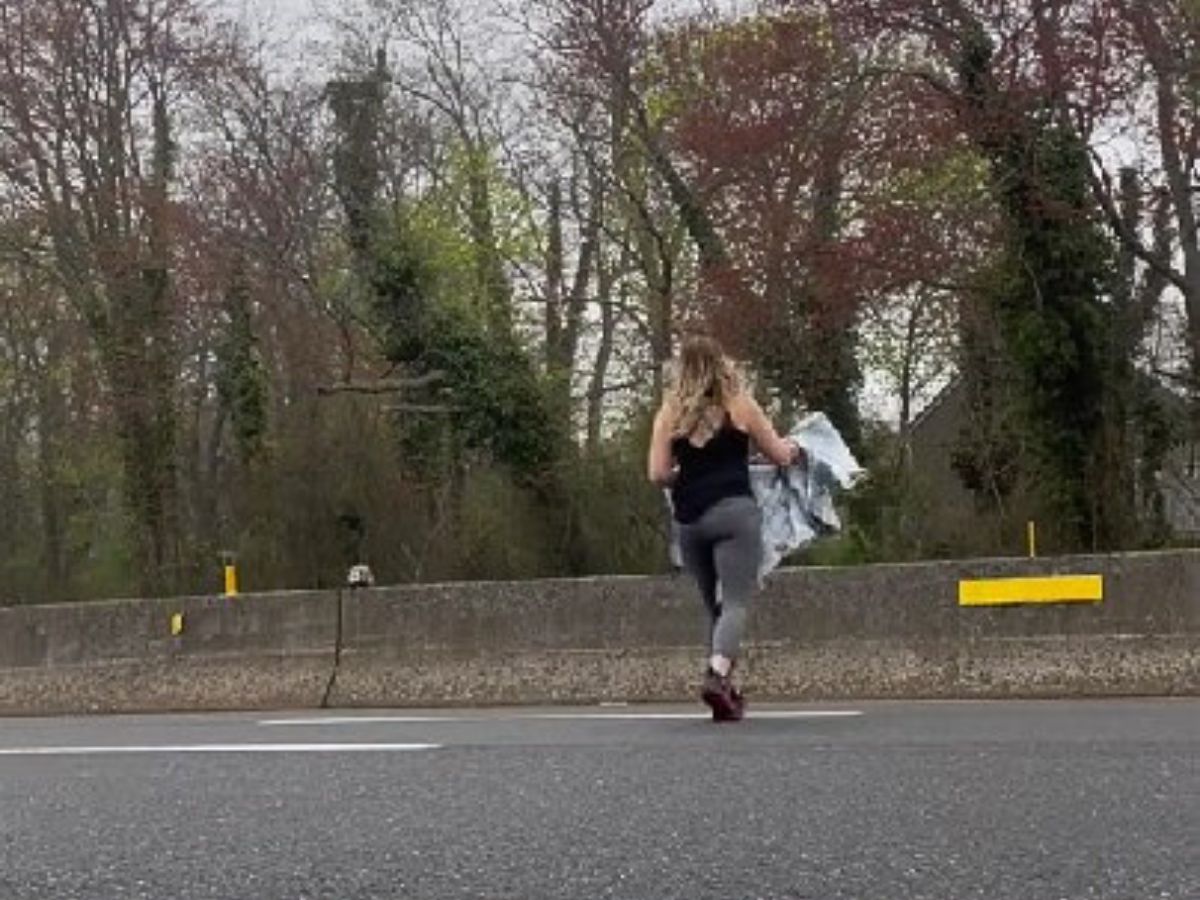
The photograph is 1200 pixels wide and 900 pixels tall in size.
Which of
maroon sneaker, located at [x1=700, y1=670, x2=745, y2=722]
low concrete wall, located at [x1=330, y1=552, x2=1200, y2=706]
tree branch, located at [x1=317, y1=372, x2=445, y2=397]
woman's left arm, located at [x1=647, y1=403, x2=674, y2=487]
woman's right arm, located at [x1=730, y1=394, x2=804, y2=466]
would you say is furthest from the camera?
tree branch, located at [x1=317, y1=372, x2=445, y2=397]

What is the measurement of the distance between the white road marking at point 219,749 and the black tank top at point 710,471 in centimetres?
210

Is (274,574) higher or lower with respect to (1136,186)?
lower

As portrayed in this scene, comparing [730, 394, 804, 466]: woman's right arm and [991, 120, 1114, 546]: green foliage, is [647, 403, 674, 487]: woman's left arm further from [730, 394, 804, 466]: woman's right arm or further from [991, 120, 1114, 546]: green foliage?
[991, 120, 1114, 546]: green foliage

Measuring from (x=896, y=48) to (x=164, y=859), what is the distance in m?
24.5

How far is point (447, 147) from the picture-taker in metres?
39.7

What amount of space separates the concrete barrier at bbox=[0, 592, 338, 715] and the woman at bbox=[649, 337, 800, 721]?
4.97m

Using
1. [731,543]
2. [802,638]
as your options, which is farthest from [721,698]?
[802,638]

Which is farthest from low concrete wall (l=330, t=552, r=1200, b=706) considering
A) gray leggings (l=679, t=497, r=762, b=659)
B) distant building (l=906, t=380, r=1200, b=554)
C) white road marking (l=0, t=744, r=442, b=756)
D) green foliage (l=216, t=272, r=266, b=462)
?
green foliage (l=216, t=272, r=266, b=462)

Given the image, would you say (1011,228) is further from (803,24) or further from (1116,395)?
(803,24)

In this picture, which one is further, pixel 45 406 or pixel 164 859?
pixel 45 406

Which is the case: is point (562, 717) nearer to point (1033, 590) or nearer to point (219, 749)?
point (219, 749)

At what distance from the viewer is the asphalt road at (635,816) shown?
14.2 feet

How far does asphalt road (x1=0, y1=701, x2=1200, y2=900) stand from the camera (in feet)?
14.2

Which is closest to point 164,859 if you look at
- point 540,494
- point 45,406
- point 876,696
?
point 876,696
